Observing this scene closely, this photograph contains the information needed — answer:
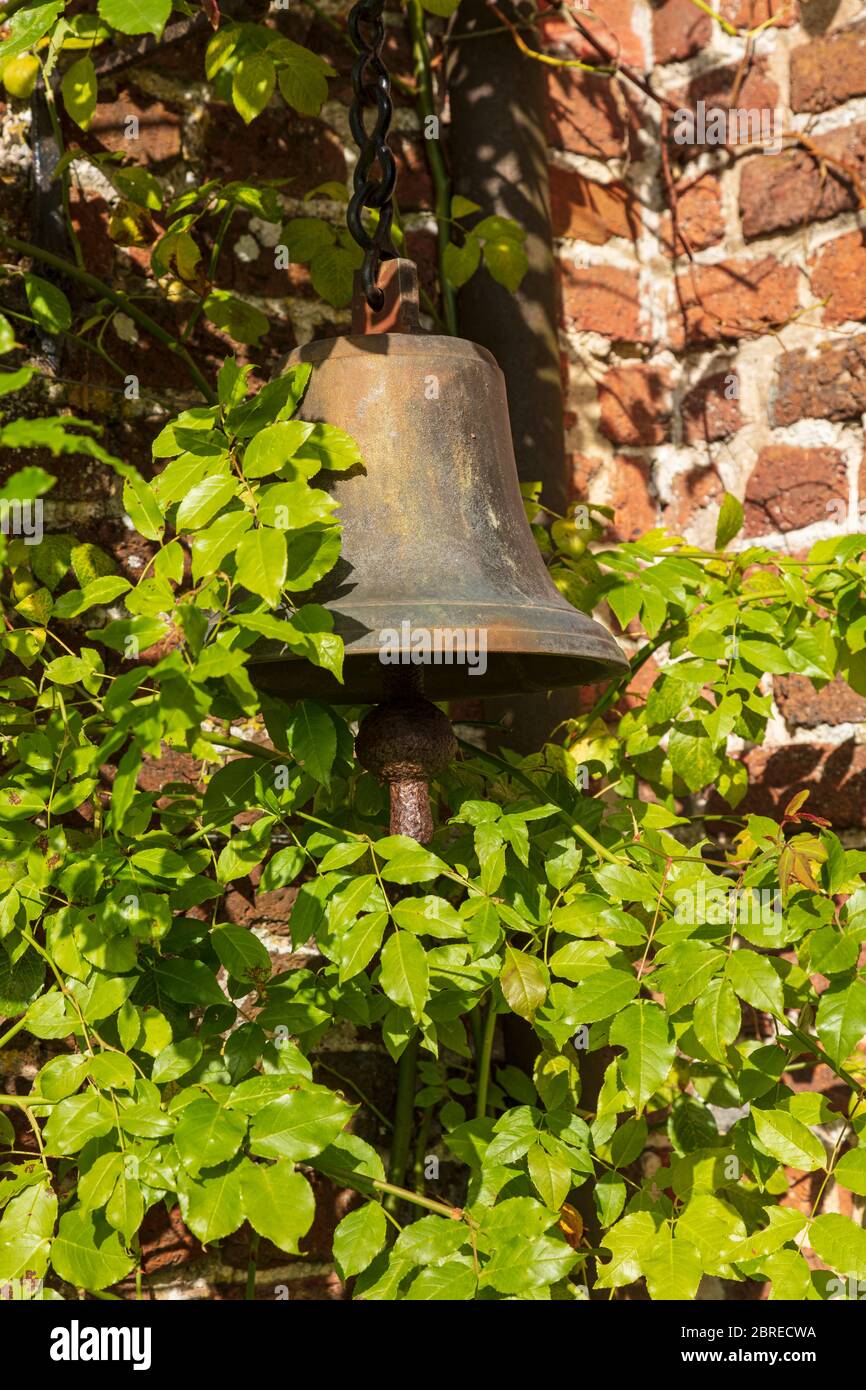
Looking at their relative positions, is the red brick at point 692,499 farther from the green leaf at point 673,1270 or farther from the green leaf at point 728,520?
the green leaf at point 673,1270

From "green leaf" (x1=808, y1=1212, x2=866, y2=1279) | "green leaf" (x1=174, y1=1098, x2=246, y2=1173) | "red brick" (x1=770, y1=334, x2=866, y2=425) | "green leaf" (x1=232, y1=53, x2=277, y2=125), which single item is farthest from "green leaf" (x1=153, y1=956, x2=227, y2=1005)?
"red brick" (x1=770, y1=334, x2=866, y2=425)

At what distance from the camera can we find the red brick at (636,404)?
5.71ft

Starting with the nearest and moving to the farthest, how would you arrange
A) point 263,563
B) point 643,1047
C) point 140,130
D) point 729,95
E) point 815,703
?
1. point 263,563
2. point 643,1047
3. point 140,130
4. point 815,703
5. point 729,95

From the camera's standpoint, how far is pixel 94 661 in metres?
1.08

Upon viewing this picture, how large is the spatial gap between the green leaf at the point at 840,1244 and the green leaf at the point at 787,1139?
0.04 metres

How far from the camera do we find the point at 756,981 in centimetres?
96

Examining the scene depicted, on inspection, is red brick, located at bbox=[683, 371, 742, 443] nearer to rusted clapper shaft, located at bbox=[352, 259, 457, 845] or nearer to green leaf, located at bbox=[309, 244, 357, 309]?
green leaf, located at bbox=[309, 244, 357, 309]

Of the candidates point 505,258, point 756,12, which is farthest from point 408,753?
point 756,12

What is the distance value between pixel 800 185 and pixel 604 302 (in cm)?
27

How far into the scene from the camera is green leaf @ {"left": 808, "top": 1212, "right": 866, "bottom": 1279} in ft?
3.07

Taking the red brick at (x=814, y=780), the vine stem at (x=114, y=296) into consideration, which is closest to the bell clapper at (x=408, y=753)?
the vine stem at (x=114, y=296)

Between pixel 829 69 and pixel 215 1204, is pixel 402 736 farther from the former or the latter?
pixel 829 69

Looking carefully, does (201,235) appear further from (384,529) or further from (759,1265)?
(759,1265)

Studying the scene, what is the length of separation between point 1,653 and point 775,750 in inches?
35.5
